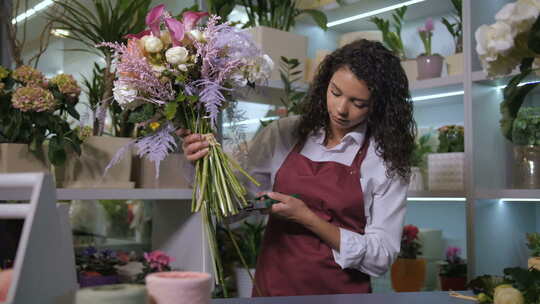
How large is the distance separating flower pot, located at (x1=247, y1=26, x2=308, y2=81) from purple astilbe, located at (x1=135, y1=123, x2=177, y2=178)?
1.19 metres

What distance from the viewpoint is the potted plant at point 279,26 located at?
8.02ft

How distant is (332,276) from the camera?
5.51ft

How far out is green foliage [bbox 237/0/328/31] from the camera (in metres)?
2.55

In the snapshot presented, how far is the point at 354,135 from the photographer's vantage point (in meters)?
1.75

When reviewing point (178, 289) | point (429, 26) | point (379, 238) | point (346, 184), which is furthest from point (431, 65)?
point (178, 289)

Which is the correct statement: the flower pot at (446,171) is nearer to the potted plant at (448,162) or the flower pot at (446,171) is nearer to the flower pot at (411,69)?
the potted plant at (448,162)

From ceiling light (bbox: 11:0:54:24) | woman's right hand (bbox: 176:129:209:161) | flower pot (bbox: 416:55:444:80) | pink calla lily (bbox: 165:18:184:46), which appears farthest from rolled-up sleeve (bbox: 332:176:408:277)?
ceiling light (bbox: 11:0:54:24)

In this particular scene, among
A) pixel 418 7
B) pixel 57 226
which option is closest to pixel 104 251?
pixel 57 226

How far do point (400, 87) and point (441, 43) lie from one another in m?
1.27

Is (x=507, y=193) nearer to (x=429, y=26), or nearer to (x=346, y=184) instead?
(x=346, y=184)

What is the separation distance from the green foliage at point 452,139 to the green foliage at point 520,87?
1.39 m

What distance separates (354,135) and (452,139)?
0.83 metres

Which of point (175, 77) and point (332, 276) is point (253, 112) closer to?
point (332, 276)

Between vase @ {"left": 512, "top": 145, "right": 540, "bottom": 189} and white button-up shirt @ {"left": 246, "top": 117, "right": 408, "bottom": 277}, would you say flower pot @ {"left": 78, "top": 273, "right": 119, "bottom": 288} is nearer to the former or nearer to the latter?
white button-up shirt @ {"left": 246, "top": 117, "right": 408, "bottom": 277}
